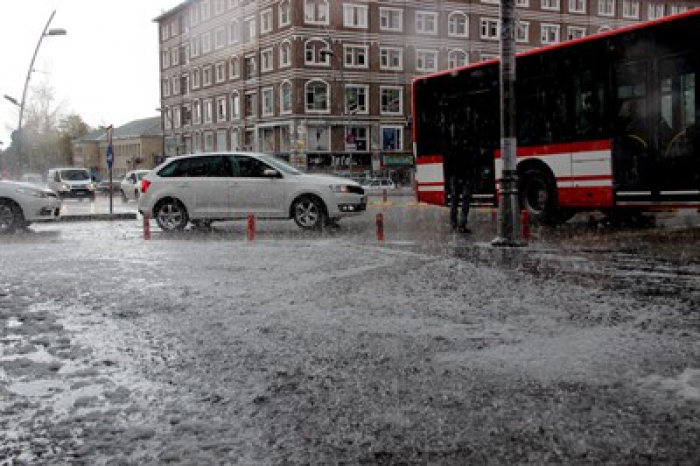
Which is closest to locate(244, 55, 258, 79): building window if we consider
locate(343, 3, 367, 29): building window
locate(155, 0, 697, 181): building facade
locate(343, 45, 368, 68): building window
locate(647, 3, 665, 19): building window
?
locate(155, 0, 697, 181): building facade

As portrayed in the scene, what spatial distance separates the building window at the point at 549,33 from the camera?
210 feet

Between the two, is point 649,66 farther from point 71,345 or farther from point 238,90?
point 238,90

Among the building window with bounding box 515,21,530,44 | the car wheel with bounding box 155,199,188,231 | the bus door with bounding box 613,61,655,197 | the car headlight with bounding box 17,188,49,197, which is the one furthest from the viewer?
the building window with bounding box 515,21,530,44

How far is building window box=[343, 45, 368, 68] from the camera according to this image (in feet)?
185

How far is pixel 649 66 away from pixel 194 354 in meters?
10.2

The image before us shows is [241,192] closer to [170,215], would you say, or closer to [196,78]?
[170,215]

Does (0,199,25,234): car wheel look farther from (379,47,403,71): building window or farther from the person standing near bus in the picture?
(379,47,403,71): building window

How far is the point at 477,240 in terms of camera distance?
11.9 metres

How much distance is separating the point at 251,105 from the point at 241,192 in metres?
47.6

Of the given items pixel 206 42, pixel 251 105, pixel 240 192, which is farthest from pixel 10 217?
pixel 206 42

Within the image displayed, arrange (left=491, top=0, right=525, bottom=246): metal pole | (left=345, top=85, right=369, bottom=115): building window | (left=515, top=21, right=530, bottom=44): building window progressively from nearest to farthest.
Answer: (left=491, top=0, right=525, bottom=246): metal pole < (left=345, top=85, right=369, bottom=115): building window < (left=515, top=21, right=530, bottom=44): building window

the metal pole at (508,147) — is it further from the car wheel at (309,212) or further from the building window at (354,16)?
the building window at (354,16)

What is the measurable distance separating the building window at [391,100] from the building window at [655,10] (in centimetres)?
2467

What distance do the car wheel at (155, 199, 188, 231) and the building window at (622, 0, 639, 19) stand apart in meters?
59.2
